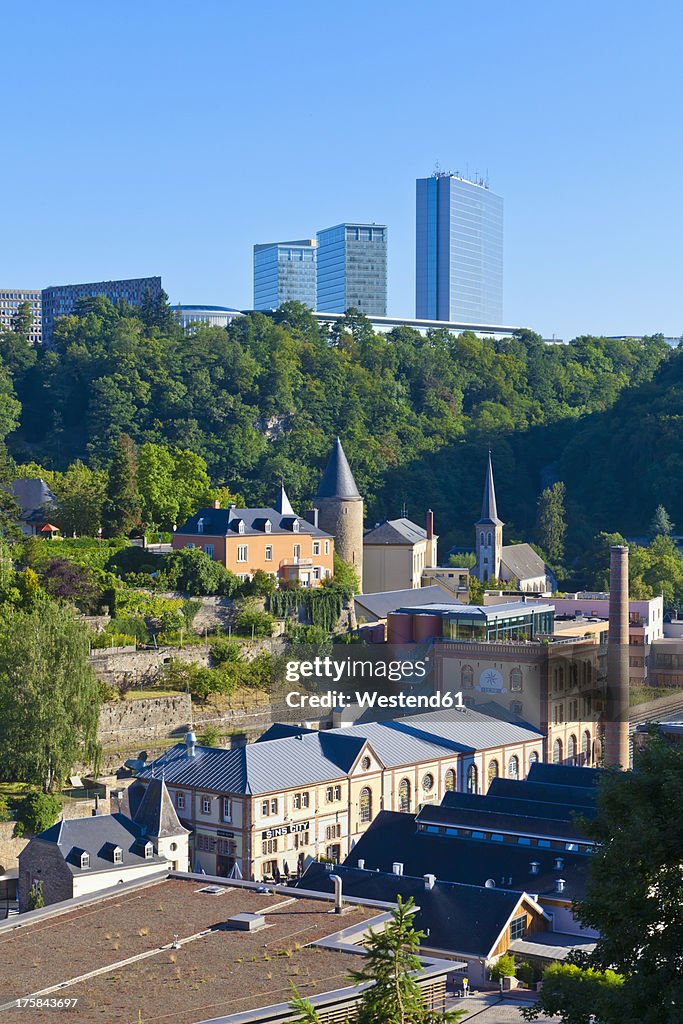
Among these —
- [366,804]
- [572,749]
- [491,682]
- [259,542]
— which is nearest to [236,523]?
[259,542]

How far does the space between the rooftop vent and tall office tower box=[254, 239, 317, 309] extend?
498ft

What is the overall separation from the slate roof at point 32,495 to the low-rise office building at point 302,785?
20.6m

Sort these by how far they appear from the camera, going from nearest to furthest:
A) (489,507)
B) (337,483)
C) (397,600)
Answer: (397,600), (337,483), (489,507)

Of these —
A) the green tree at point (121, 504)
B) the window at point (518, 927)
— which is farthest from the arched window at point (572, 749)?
the green tree at point (121, 504)

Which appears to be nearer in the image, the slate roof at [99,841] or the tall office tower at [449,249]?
the slate roof at [99,841]

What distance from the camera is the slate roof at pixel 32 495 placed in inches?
2176

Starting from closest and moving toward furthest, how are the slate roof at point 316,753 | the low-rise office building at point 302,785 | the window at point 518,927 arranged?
the window at point 518,927, the low-rise office building at point 302,785, the slate roof at point 316,753

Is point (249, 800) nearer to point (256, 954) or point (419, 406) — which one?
point (256, 954)

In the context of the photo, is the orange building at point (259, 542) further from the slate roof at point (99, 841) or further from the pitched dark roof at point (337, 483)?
the slate roof at point (99, 841)

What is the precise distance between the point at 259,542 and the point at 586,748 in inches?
549

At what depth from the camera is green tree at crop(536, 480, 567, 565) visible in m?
78.3

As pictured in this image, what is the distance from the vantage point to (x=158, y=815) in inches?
1177

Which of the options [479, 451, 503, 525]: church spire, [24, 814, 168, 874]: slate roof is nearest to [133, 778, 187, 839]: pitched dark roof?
[24, 814, 168, 874]: slate roof

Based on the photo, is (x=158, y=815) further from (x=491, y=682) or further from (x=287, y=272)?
(x=287, y=272)
